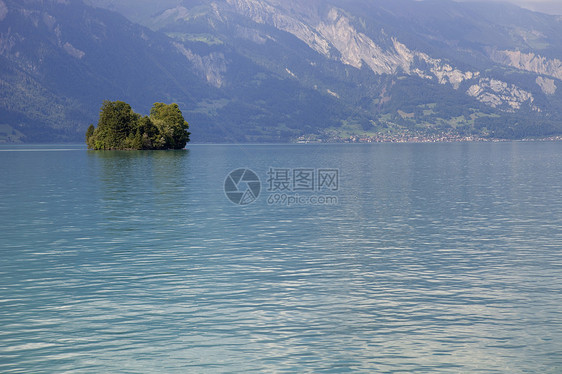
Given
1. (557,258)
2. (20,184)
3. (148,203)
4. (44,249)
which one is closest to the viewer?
(557,258)

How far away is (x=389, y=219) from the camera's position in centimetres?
4656

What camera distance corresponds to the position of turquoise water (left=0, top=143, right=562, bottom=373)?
682 inches

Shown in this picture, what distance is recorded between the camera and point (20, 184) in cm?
8238

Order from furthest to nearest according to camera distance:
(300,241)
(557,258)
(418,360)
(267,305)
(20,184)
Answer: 1. (20,184)
2. (300,241)
3. (557,258)
4. (267,305)
5. (418,360)

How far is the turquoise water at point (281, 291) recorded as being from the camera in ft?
56.9

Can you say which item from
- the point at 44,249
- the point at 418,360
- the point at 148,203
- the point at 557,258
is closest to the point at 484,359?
the point at 418,360

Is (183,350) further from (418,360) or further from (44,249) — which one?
(44,249)

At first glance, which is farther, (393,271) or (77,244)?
(77,244)

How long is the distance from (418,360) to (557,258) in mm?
17612

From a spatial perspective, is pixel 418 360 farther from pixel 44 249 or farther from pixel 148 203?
pixel 148 203

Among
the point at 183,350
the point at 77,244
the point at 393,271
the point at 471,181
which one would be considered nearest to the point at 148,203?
the point at 77,244

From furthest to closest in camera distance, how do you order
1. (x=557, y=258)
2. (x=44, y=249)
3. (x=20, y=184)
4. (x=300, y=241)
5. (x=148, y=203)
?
(x=20, y=184)
(x=148, y=203)
(x=300, y=241)
(x=44, y=249)
(x=557, y=258)

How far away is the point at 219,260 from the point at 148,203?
28.4m

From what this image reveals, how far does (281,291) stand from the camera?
24547mm
